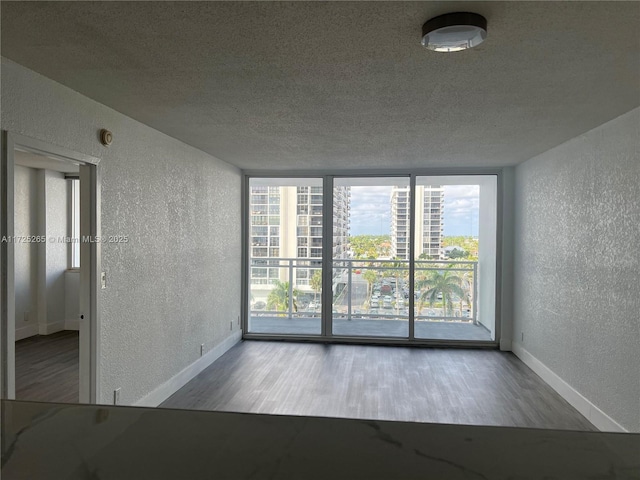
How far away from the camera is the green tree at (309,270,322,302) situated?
5891 millimetres

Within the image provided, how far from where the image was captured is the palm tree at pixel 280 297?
602 centimetres

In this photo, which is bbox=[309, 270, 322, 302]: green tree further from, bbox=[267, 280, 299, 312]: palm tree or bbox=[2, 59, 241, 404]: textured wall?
bbox=[2, 59, 241, 404]: textured wall

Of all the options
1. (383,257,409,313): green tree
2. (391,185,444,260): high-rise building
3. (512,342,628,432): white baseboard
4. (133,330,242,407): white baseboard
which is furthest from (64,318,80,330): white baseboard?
(512,342,628,432): white baseboard

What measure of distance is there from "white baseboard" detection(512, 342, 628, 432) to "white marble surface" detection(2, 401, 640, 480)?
2.80 meters

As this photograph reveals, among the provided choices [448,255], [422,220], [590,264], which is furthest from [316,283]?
[590,264]

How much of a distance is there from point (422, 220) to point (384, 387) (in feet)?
8.20

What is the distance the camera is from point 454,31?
1.62 meters

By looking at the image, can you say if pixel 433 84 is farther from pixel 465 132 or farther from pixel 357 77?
pixel 465 132

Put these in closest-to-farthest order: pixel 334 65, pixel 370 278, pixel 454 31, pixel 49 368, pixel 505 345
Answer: pixel 454 31, pixel 334 65, pixel 49 368, pixel 505 345, pixel 370 278

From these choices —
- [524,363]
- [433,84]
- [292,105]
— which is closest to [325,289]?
[524,363]

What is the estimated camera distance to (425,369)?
4492mm

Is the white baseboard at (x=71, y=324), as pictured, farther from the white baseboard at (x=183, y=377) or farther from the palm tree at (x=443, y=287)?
the palm tree at (x=443, y=287)

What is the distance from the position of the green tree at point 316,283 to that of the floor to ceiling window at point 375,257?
0.01 metres

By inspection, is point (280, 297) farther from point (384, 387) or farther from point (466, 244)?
point (466, 244)
